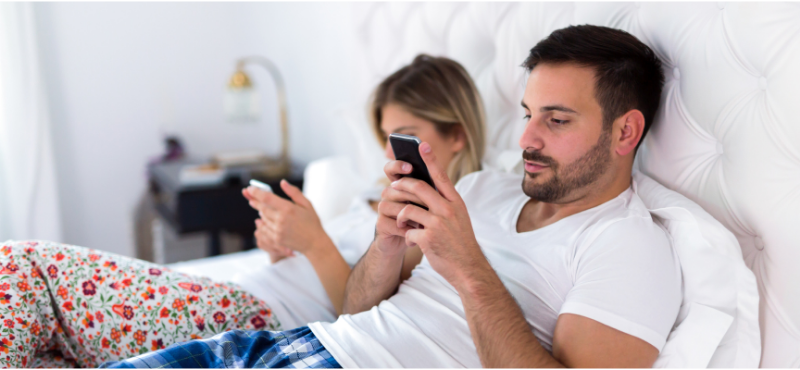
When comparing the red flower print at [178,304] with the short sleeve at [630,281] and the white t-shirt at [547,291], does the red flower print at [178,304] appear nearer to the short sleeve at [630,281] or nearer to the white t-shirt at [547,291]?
the white t-shirt at [547,291]

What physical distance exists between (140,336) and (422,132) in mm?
729

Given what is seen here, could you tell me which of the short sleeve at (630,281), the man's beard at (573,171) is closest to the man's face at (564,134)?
the man's beard at (573,171)

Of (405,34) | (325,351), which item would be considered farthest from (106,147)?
(325,351)

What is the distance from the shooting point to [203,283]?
1.06 meters

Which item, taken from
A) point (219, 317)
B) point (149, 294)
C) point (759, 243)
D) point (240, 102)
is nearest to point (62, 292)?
point (149, 294)

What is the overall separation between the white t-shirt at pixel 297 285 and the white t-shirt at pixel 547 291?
21 cm

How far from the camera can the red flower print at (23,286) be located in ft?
3.01

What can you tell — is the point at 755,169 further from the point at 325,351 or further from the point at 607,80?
the point at 325,351

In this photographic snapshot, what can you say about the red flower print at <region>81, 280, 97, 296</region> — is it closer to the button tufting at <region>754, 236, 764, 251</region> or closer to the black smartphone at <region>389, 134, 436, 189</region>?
the black smartphone at <region>389, 134, 436, 189</region>

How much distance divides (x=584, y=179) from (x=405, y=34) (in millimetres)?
956

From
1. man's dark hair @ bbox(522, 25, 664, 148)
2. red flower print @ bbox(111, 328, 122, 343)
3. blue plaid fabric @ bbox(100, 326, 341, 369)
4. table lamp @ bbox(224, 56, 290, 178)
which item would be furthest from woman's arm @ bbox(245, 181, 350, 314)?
table lamp @ bbox(224, 56, 290, 178)

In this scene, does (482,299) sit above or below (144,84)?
below

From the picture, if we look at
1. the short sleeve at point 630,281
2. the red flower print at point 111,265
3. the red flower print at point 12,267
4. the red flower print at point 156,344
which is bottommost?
the red flower print at point 156,344

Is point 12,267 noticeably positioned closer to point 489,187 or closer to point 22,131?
point 489,187
